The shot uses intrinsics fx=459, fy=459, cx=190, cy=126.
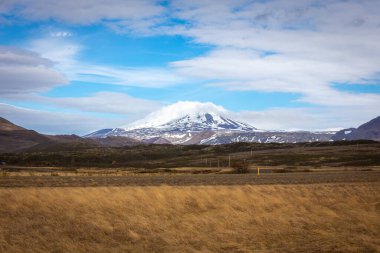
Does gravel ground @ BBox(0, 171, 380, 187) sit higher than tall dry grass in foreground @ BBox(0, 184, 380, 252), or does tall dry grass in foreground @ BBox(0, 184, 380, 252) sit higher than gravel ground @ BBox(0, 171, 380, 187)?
gravel ground @ BBox(0, 171, 380, 187)

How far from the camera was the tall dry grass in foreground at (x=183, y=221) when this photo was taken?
18.6 meters

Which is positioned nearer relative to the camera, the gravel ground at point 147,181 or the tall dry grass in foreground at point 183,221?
the tall dry grass in foreground at point 183,221

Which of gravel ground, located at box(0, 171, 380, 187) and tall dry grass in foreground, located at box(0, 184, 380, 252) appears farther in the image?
gravel ground, located at box(0, 171, 380, 187)

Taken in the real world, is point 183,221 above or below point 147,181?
below

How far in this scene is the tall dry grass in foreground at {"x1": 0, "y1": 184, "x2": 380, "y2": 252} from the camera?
18.6 metres

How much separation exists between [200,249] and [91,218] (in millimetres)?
5645

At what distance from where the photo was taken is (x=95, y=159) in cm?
14000

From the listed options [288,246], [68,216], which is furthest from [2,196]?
[288,246]

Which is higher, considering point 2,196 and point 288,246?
point 2,196

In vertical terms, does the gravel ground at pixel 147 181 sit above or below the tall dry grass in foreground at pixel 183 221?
above

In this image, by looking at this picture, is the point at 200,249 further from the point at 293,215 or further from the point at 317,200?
the point at 317,200

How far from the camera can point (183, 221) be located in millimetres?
22375

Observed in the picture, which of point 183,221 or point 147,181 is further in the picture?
→ point 147,181

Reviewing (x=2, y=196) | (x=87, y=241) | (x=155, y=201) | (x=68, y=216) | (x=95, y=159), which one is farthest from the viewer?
(x=95, y=159)
